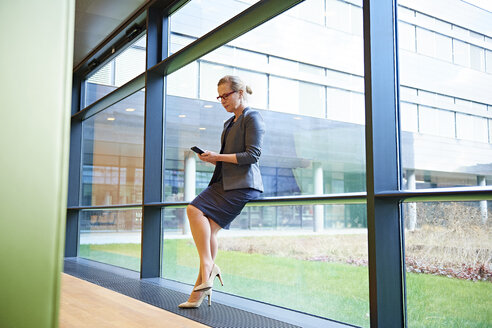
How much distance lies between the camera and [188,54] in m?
3.84

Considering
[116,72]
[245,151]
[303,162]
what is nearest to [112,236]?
[116,72]

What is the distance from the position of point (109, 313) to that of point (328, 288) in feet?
3.84

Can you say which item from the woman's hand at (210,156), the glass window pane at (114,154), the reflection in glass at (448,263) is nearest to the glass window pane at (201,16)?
the glass window pane at (114,154)

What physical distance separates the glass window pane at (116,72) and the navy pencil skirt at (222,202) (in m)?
2.48

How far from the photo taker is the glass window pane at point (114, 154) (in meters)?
4.86

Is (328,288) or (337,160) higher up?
(337,160)

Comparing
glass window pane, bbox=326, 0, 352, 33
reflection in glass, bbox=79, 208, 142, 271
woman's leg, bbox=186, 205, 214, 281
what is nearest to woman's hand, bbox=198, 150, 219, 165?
woman's leg, bbox=186, 205, 214, 281

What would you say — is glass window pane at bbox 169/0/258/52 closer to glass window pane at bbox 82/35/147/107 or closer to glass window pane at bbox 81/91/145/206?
glass window pane at bbox 82/35/147/107

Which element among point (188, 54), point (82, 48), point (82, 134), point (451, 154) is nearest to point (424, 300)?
point (451, 154)

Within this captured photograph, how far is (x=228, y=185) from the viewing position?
2725 mm

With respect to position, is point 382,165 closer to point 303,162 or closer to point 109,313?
point 303,162

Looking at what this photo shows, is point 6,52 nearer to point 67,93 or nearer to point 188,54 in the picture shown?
point 67,93

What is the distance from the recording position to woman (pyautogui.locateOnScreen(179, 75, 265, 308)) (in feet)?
8.80

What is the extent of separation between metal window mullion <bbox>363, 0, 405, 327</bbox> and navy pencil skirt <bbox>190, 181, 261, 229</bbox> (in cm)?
84
